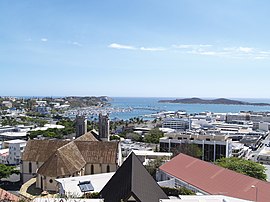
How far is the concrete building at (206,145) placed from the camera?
3978cm

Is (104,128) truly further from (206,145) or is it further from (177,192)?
(206,145)

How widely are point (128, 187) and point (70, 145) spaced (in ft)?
42.3

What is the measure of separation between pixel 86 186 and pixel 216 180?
7.72m

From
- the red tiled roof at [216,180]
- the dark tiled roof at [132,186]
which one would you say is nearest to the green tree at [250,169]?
the red tiled roof at [216,180]

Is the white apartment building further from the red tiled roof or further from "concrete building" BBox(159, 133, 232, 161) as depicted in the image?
the red tiled roof

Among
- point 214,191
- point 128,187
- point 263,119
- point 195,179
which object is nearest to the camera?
point 128,187

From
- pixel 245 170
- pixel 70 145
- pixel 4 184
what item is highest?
pixel 70 145

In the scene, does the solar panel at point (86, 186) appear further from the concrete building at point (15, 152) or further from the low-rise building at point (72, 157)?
the concrete building at point (15, 152)

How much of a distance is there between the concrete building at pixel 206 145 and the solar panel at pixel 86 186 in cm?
2176

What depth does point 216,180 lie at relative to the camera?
1830 cm

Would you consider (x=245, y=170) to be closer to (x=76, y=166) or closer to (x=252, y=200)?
(x=252, y=200)

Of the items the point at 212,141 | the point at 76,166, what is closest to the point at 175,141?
the point at 212,141

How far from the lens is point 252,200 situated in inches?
604

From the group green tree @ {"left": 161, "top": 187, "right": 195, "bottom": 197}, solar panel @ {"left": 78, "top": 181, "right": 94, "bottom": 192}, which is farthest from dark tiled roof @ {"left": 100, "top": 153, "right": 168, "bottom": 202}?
solar panel @ {"left": 78, "top": 181, "right": 94, "bottom": 192}
